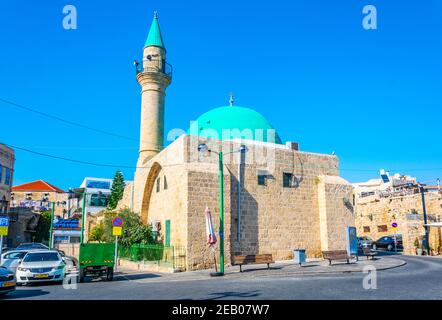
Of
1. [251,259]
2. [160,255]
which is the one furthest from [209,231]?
[160,255]

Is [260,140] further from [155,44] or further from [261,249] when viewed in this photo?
[155,44]

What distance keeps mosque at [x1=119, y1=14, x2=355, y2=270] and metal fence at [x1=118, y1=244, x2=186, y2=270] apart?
307 millimetres

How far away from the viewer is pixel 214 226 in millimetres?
17797

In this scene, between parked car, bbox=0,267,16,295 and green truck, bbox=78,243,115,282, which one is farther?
green truck, bbox=78,243,115,282

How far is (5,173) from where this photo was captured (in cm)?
3756

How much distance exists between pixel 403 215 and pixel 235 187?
58.3 ft

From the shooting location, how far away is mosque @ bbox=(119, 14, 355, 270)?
706 inches

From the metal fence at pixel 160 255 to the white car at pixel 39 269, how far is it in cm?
481

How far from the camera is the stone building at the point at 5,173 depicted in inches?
1439

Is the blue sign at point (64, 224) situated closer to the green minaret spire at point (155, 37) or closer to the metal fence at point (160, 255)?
the metal fence at point (160, 255)

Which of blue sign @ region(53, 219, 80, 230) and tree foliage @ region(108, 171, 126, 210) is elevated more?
tree foliage @ region(108, 171, 126, 210)

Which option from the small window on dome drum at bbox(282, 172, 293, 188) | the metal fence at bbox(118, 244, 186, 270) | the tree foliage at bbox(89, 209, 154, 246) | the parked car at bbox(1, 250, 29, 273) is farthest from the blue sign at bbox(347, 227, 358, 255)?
the parked car at bbox(1, 250, 29, 273)

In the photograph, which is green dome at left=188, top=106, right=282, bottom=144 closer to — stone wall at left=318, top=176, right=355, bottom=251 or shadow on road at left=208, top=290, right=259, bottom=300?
stone wall at left=318, top=176, right=355, bottom=251
